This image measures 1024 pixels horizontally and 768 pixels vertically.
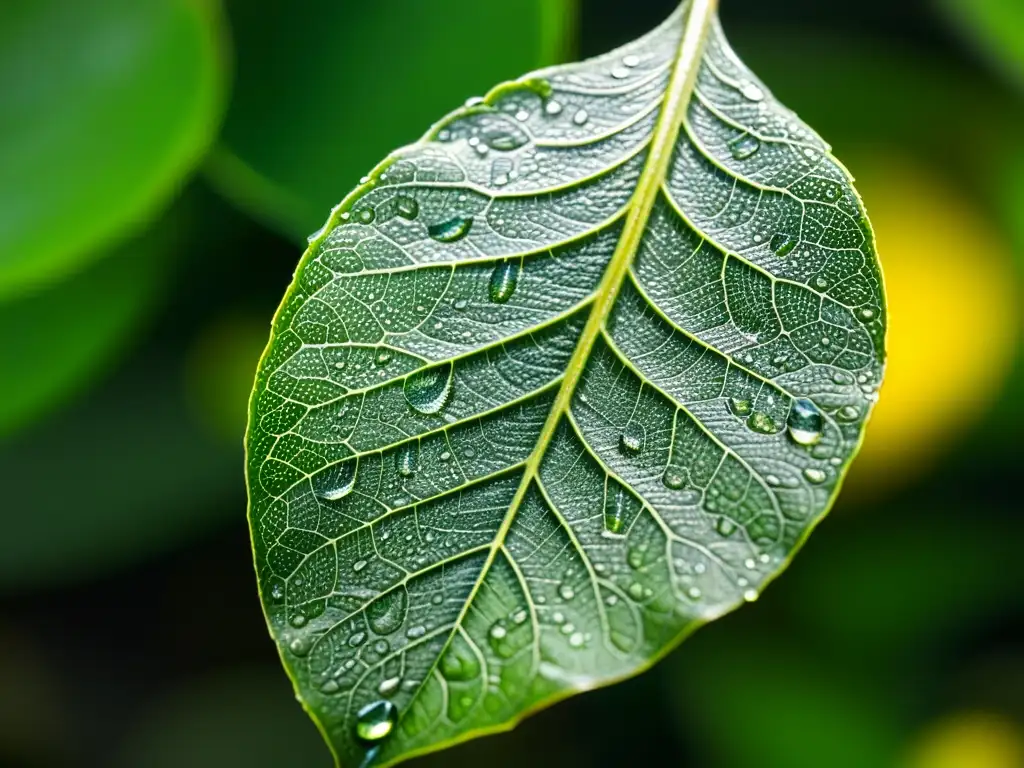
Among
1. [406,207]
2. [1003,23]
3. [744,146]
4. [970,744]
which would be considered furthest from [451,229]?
[970,744]

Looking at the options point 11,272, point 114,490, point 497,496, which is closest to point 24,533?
point 114,490

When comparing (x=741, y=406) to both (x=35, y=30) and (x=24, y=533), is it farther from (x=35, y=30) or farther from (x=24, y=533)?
(x=24, y=533)

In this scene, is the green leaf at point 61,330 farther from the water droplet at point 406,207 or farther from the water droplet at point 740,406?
the water droplet at point 740,406

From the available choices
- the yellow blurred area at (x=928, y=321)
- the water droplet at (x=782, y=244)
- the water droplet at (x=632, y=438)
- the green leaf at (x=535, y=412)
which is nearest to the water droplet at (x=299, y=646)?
the green leaf at (x=535, y=412)

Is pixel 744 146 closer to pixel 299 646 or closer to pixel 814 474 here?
pixel 814 474

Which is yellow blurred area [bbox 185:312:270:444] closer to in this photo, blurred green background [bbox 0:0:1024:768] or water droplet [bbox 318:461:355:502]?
blurred green background [bbox 0:0:1024:768]

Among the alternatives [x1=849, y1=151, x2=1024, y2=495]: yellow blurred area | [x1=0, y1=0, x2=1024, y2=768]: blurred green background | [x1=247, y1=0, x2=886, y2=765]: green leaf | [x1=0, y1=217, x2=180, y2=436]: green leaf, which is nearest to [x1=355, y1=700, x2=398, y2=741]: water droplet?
[x1=247, y1=0, x2=886, y2=765]: green leaf
